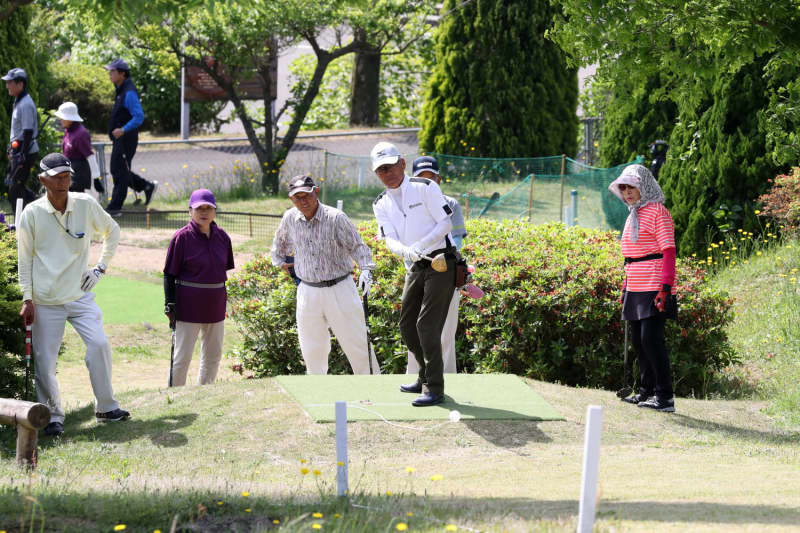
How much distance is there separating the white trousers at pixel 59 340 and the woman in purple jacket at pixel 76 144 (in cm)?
698

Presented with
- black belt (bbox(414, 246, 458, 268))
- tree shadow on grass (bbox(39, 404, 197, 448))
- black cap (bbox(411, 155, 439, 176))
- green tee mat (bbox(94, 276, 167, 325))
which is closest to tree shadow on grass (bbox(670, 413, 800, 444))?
black belt (bbox(414, 246, 458, 268))

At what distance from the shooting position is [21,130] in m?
14.7

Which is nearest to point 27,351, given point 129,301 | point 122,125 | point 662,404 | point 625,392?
point 625,392

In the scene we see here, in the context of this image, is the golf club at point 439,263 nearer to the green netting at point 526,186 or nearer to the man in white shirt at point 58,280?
the man in white shirt at point 58,280

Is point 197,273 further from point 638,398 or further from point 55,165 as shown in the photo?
point 638,398

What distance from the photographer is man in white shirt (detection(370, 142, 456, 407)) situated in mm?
7414

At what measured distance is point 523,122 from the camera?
21391mm

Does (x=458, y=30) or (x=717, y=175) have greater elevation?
(x=458, y=30)

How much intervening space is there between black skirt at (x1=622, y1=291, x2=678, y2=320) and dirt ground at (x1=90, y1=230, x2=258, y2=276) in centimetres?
742

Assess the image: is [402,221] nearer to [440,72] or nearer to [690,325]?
[690,325]

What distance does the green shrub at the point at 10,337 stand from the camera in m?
8.40

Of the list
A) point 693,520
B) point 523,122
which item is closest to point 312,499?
point 693,520

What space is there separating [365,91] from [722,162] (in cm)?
1848

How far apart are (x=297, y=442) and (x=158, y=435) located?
1.07m
